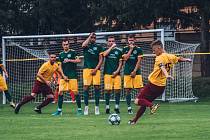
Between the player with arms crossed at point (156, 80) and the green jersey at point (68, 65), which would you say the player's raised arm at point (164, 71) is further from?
the green jersey at point (68, 65)

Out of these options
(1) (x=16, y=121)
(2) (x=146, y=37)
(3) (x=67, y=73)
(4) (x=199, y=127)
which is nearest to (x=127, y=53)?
(3) (x=67, y=73)

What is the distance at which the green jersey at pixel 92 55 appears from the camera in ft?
70.4

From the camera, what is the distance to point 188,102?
1142 inches

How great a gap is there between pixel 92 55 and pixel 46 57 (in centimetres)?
929

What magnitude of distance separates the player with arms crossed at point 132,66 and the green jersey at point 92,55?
952mm

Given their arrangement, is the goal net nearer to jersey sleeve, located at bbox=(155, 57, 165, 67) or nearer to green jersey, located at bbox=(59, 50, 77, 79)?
green jersey, located at bbox=(59, 50, 77, 79)

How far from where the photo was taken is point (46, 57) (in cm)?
3055

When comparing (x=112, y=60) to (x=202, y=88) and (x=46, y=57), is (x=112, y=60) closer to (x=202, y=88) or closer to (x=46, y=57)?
(x=46, y=57)

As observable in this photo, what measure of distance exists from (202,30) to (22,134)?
22.0 metres

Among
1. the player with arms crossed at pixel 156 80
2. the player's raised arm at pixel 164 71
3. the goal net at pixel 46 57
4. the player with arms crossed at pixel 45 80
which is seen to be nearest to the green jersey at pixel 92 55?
the player with arms crossed at pixel 45 80

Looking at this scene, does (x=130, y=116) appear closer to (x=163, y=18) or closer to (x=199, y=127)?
(x=199, y=127)

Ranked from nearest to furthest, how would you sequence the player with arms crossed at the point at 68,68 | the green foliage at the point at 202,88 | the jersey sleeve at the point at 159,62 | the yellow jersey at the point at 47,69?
1. the jersey sleeve at the point at 159,62
2. the player with arms crossed at the point at 68,68
3. the yellow jersey at the point at 47,69
4. the green foliage at the point at 202,88

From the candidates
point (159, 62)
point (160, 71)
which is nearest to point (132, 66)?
point (160, 71)

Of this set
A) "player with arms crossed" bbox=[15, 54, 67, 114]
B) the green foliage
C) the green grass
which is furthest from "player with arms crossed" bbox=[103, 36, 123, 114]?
the green foliage
